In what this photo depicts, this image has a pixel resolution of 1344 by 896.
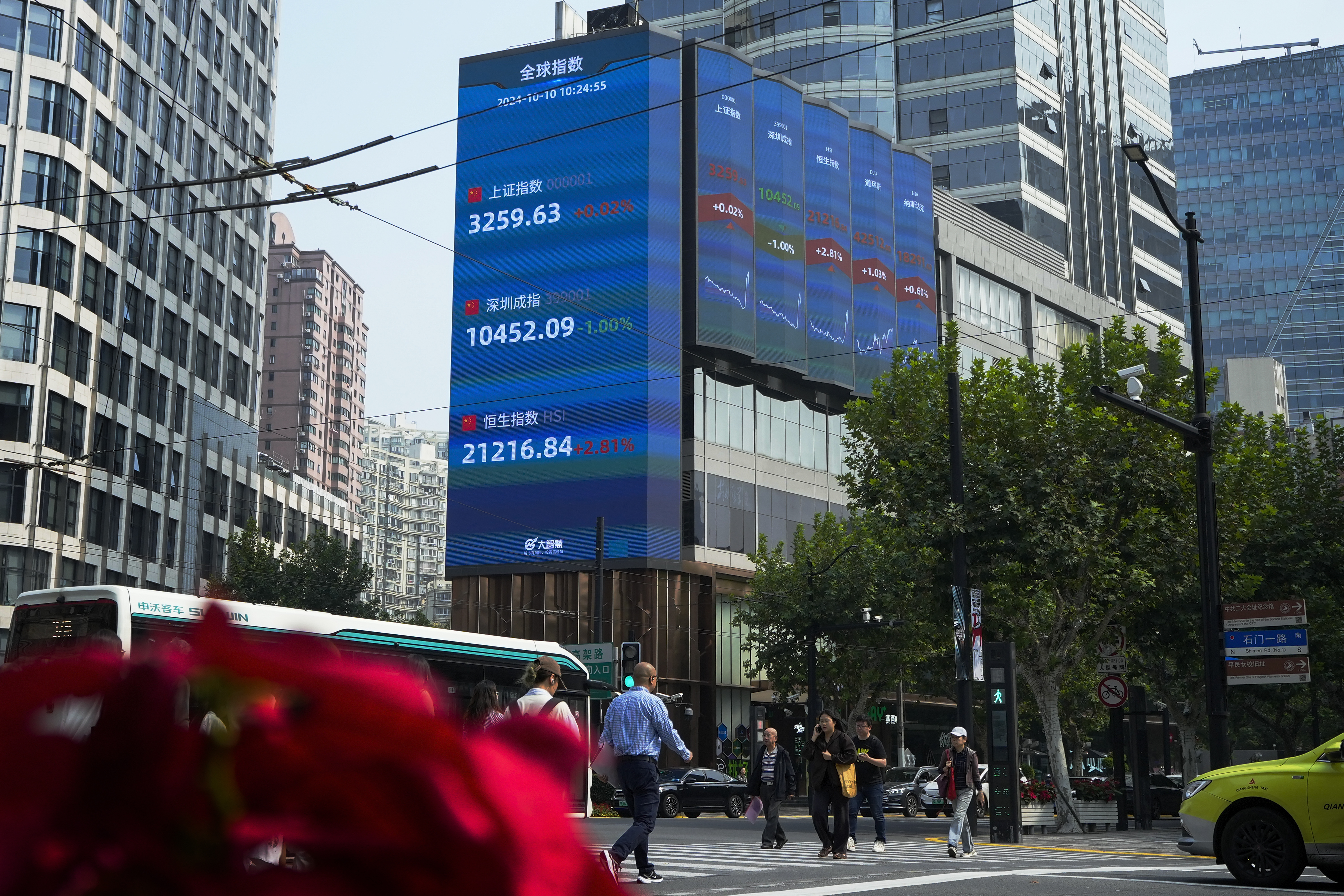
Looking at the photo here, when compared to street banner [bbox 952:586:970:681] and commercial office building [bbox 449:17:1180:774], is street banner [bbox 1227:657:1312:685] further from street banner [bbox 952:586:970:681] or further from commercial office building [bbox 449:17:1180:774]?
commercial office building [bbox 449:17:1180:774]

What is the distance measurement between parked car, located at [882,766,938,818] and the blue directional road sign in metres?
20.1

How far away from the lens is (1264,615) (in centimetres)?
1738

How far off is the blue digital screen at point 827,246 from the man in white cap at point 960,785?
3766 cm

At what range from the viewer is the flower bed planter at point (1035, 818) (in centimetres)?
2453

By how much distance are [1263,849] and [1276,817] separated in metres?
0.31

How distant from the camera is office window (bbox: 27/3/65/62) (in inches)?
1778

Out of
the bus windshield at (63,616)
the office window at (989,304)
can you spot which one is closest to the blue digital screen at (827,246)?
the office window at (989,304)


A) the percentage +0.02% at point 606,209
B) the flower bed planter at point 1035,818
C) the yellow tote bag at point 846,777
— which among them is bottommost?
the flower bed planter at point 1035,818

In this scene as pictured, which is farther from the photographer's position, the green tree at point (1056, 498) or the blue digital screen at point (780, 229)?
the blue digital screen at point (780, 229)

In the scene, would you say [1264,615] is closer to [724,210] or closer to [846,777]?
[846,777]

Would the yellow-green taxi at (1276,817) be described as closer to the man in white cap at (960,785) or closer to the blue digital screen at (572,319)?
the man in white cap at (960,785)

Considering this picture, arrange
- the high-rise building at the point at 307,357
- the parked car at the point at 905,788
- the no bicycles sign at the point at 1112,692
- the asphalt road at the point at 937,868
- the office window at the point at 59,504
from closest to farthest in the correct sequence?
the asphalt road at the point at 937,868 < the no bicycles sign at the point at 1112,692 < the parked car at the point at 905,788 < the office window at the point at 59,504 < the high-rise building at the point at 307,357

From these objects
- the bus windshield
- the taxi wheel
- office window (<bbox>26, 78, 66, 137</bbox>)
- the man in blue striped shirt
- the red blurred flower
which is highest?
office window (<bbox>26, 78, 66, 137</bbox>)

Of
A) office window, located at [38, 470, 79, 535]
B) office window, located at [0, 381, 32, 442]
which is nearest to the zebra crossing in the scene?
office window, located at [38, 470, 79, 535]
